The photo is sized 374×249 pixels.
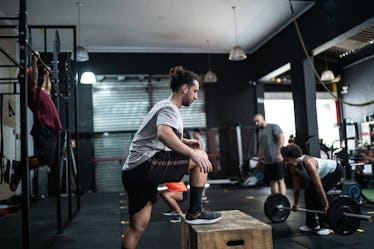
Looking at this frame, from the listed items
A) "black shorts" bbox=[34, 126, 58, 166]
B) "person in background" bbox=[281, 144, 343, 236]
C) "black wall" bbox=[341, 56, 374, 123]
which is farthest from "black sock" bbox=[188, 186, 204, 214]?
"black wall" bbox=[341, 56, 374, 123]

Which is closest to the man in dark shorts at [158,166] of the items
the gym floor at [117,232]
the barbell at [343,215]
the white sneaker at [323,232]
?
the gym floor at [117,232]

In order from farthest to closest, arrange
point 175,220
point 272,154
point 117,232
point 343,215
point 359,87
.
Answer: point 359,87
point 272,154
point 175,220
point 117,232
point 343,215

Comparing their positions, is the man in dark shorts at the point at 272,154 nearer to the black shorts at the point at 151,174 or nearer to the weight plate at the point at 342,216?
the weight plate at the point at 342,216

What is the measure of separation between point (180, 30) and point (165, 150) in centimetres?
565

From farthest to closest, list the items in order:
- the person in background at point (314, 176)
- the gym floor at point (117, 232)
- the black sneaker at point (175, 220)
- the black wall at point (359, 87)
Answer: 1. the black wall at point (359, 87)
2. the black sneaker at point (175, 220)
3. the person in background at point (314, 176)
4. the gym floor at point (117, 232)

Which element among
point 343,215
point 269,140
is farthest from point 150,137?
point 269,140

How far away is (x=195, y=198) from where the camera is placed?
2016 millimetres

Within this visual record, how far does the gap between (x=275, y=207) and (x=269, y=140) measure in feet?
3.90

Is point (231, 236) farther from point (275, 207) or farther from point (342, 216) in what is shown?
point (275, 207)

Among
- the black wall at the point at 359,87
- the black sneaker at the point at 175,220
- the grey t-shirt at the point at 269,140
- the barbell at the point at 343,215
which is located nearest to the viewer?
the barbell at the point at 343,215

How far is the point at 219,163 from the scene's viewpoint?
853 cm

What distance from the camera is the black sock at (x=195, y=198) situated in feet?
6.59

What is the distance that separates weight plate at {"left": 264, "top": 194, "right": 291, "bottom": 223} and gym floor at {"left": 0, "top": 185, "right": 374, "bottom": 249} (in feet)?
0.25

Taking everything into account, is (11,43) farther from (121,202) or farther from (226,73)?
(226,73)
